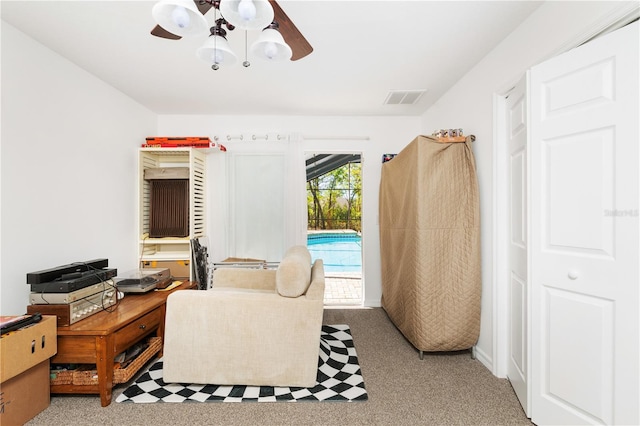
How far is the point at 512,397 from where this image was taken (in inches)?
74.3

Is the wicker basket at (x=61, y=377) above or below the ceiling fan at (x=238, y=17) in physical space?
below

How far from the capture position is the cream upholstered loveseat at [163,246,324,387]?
74.4 inches

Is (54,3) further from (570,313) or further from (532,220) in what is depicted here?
(570,313)

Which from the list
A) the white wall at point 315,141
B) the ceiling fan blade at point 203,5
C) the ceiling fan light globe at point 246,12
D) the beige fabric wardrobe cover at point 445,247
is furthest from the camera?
the white wall at point 315,141

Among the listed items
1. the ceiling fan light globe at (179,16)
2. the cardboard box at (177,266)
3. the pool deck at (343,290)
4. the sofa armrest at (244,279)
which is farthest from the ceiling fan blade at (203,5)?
the pool deck at (343,290)

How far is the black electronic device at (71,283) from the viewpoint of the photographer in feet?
6.09

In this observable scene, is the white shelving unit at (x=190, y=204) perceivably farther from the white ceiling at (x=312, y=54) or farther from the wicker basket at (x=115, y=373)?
the wicker basket at (x=115, y=373)

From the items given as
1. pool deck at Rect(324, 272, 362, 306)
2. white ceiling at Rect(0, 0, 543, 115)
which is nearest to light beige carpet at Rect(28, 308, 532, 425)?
pool deck at Rect(324, 272, 362, 306)

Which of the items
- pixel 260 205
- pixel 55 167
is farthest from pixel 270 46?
pixel 260 205

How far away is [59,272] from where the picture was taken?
1960mm

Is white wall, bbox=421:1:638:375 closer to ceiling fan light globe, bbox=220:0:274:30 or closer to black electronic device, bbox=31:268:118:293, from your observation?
ceiling fan light globe, bbox=220:0:274:30

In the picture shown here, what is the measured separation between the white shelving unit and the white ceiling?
1.87ft

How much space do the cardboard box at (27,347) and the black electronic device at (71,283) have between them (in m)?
0.17

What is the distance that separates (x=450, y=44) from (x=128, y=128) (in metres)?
3.16
